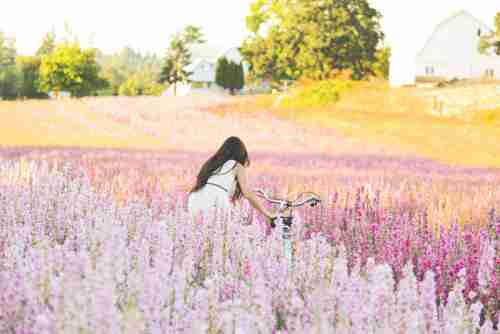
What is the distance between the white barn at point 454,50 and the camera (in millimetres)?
55000

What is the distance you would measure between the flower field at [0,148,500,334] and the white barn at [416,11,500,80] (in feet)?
164

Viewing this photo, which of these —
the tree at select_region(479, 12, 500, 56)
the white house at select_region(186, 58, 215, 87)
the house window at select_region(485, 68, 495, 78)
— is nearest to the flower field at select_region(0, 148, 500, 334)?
the tree at select_region(479, 12, 500, 56)

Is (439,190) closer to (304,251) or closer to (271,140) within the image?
(304,251)

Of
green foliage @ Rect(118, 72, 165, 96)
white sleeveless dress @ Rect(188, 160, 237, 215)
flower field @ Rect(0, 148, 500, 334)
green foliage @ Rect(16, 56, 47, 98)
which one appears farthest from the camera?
green foliage @ Rect(118, 72, 165, 96)

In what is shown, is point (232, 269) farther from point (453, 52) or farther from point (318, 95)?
point (453, 52)

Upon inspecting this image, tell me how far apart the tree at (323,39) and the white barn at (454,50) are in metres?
7.18

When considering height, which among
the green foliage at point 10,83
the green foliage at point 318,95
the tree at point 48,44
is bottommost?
the green foliage at point 318,95

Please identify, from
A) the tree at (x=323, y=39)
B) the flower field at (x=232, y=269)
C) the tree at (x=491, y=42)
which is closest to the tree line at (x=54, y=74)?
the tree at (x=323, y=39)

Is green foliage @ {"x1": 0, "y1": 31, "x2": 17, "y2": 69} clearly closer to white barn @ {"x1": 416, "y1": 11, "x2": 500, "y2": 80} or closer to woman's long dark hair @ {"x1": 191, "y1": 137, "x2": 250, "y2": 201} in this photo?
white barn @ {"x1": 416, "y1": 11, "x2": 500, "y2": 80}

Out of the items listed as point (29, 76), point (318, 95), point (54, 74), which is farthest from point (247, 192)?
point (29, 76)

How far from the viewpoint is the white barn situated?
55.0m

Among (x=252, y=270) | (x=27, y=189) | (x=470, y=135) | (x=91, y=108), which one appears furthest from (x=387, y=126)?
(x=252, y=270)

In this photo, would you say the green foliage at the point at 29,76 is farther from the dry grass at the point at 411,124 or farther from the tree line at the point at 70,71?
the dry grass at the point at 411,124

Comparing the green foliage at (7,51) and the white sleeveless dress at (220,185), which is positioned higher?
the green foliage at (7,51)
